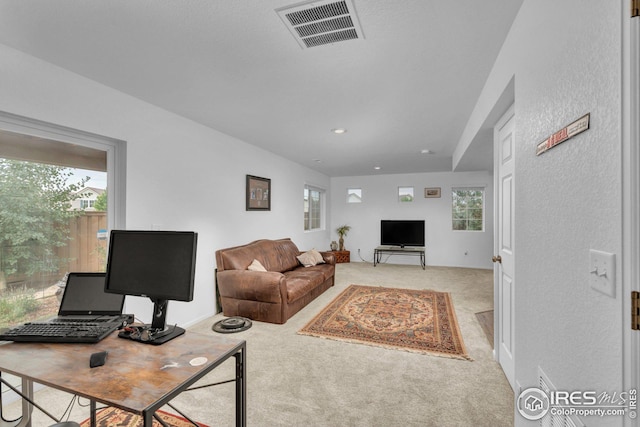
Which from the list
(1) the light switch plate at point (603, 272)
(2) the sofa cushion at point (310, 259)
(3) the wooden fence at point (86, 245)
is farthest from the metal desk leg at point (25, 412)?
(2) the sofa cushion at point (310, 259)

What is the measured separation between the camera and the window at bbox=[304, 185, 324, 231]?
718cm

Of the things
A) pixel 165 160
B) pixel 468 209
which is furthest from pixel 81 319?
pixel 468 209

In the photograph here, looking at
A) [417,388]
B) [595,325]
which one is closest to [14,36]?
[595,325]

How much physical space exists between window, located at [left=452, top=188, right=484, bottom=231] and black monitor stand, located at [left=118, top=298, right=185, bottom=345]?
7155 millimetres

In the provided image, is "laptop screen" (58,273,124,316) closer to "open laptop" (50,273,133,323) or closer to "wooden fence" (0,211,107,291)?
"open laptop" (50,273,133,323)

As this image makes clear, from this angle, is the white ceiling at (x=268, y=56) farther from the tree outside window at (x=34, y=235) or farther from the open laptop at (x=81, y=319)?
the open laptop at (x=81, y=319)

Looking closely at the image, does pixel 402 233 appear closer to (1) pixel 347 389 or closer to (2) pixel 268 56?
(1) pixel 347 389

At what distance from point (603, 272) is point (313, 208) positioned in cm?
690

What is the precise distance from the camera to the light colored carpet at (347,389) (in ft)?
6.23

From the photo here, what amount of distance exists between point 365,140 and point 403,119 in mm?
977

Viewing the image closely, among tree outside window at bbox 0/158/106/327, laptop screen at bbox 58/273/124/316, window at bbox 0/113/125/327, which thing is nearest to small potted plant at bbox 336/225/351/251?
window at bbox 0/113/125/327

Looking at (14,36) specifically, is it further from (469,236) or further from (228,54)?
(469,236)

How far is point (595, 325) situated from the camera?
90 centimetres

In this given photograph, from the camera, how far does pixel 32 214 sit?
7.39 ft
